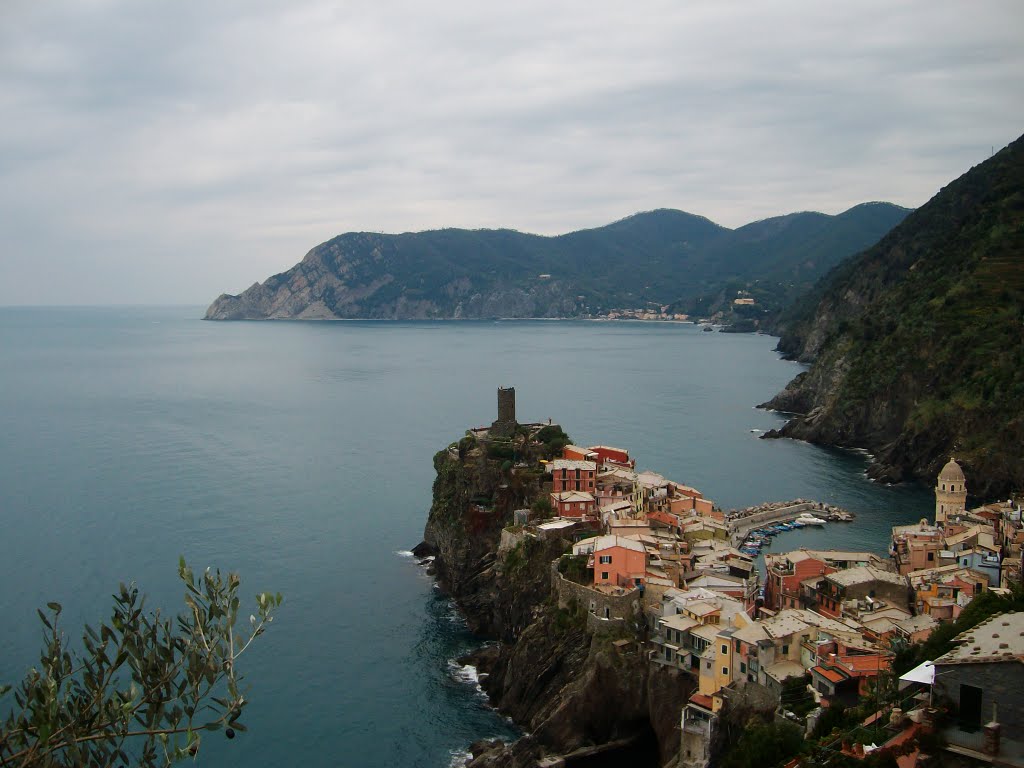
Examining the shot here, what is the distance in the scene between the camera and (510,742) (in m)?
29.1

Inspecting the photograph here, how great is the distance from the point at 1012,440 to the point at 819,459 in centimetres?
1713

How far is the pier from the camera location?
168 ft

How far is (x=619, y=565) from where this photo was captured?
1192 inches

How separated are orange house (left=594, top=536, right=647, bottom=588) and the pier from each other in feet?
69.6

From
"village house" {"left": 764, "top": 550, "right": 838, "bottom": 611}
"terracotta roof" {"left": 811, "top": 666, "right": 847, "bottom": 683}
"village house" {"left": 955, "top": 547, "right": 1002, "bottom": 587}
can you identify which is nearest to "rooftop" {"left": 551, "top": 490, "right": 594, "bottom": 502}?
"village house" {"left": 764, "top": 550, "right": 838, "bottom": 611}

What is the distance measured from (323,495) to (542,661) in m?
33.4

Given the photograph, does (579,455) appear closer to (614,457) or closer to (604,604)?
(614,457)

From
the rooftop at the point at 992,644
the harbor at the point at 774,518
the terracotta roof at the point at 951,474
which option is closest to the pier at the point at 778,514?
the harbor at the point at 774,518

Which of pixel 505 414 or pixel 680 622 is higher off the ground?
pixel 505 414

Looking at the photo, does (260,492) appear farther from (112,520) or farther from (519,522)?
(519,522)

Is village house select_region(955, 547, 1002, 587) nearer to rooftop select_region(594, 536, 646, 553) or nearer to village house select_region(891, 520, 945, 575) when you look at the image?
village house select_region(891, 520, 945, 575)

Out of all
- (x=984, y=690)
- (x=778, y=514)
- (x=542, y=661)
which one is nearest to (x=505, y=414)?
(x=778, y=514)

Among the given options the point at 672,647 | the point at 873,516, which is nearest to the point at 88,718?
the point at 672,647

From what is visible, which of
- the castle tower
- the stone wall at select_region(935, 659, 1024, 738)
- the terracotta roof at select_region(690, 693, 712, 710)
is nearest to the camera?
the stone wall at select_region(935, 659, 1024, 738)
